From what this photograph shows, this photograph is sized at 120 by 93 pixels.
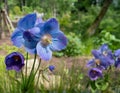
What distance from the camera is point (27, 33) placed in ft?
7.07

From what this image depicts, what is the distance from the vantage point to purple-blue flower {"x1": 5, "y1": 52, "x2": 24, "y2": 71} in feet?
7.59

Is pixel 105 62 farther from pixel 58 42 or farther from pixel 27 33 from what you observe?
pixel 27 33

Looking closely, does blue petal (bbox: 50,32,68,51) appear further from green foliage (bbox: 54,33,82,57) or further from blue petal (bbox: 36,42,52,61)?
green foliage (bbox: 54,33,82,57)

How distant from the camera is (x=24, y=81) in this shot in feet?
7.70

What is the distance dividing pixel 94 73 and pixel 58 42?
26.3 inches

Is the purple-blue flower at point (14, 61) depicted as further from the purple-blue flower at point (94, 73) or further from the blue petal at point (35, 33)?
the purple-blue flower at point (94, 73)

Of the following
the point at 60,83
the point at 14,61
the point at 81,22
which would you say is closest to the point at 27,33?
the point at 14,61

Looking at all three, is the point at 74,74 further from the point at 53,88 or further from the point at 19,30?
the point at 19,30

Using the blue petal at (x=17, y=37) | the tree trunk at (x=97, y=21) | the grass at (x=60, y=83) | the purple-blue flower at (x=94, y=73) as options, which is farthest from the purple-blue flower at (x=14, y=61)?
the tree trunk at (x=97, y=21)

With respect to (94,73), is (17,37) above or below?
above

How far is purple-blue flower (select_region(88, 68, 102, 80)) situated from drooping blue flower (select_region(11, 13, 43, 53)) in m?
0.74

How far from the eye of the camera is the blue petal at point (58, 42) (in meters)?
2.23

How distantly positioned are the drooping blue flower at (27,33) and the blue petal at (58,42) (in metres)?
0.11

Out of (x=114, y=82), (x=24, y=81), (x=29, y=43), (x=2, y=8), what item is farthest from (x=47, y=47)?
(x=2, y=8)
